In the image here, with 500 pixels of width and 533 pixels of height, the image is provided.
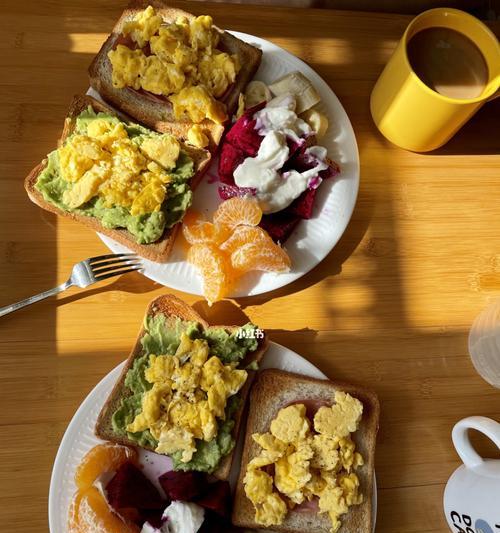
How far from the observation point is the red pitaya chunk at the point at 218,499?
4.75 ft

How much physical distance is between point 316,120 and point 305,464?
38.4 inches

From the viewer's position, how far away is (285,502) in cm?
147

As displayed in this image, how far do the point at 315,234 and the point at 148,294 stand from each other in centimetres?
53

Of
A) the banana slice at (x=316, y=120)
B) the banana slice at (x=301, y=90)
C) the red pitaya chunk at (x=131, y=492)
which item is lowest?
the red pitaya chunk at (x=131, y=492)

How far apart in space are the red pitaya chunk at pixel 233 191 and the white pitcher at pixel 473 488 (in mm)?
849

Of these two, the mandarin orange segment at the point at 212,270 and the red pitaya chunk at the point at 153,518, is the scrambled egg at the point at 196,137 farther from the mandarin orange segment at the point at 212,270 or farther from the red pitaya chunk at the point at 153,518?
the red pitaya chunk at the point at 153,518

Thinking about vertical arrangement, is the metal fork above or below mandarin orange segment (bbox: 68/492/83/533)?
above

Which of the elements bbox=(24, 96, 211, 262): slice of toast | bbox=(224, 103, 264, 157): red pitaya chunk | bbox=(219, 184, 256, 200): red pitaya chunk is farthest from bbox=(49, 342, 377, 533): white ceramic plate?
bbox=(224, 103, 264, 157): red pitaya chunk

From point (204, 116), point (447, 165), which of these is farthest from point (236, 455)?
point (447, 165)

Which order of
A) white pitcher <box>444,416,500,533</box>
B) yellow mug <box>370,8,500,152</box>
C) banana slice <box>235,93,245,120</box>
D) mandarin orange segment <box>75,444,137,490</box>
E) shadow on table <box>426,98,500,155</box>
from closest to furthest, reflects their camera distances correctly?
white pitcher <box>444,416,500,533</box>
mandarin orange segment <box>75,444,137,490</box>
yellow mug <box>370,8,500,152</box>
banana slice <box>235,93,245,120</box>
shadow on table <box>426,98,500,155</box>

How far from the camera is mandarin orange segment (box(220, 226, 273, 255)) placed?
1557 millimetres

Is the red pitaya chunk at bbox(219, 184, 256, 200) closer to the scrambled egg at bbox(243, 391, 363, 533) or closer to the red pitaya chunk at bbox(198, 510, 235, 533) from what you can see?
the scrambled egg at bbox(243, 391, 363, 533)

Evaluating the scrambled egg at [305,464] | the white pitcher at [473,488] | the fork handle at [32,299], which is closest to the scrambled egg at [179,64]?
the fork handle at [32,299]

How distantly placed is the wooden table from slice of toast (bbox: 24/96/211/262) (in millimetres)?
76
